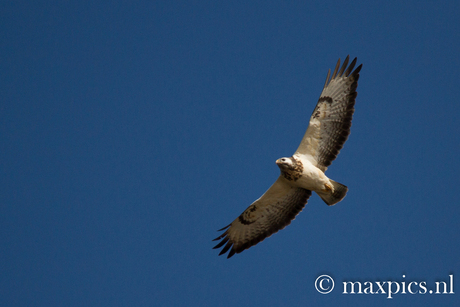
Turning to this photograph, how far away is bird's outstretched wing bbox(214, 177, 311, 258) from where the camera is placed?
12.2m

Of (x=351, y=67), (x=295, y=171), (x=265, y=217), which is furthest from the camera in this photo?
(x=265, y=217)

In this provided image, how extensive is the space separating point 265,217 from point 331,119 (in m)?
2.73

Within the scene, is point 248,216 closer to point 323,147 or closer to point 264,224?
point 264,224

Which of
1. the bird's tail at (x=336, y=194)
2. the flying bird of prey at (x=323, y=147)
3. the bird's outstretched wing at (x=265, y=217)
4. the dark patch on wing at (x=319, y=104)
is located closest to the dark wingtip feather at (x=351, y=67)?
the flying bird of prey at (x=323, y=147)

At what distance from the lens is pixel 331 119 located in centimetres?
1175

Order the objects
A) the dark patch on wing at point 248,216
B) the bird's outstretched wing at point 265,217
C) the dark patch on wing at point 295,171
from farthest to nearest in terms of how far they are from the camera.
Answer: the dark patch on wing at point 248,216 → the bird's outstretched wing at point 265,217 → the dark patch on wing at point 295,171

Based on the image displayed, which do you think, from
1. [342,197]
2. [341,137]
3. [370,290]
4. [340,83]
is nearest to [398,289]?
[370,290]

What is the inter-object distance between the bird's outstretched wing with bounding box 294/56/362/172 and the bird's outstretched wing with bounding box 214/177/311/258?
0.93 meters

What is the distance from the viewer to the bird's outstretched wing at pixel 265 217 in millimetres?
12234

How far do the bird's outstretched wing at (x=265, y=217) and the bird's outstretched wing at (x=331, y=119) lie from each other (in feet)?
3.06

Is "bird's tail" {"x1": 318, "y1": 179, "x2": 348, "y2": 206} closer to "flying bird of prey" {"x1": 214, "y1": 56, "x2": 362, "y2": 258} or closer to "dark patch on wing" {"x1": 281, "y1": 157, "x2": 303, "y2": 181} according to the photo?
"flying bird of prey" {"x1": 214, "y1": 56, "x2": 362, "y2": 258}

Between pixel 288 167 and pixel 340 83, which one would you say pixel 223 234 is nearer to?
pixel 288 167

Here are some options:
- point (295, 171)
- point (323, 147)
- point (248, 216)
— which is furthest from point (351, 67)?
point (248, 216)

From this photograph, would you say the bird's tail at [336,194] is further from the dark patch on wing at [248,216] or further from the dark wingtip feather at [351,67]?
the dark wingtip feather at [351,67]
